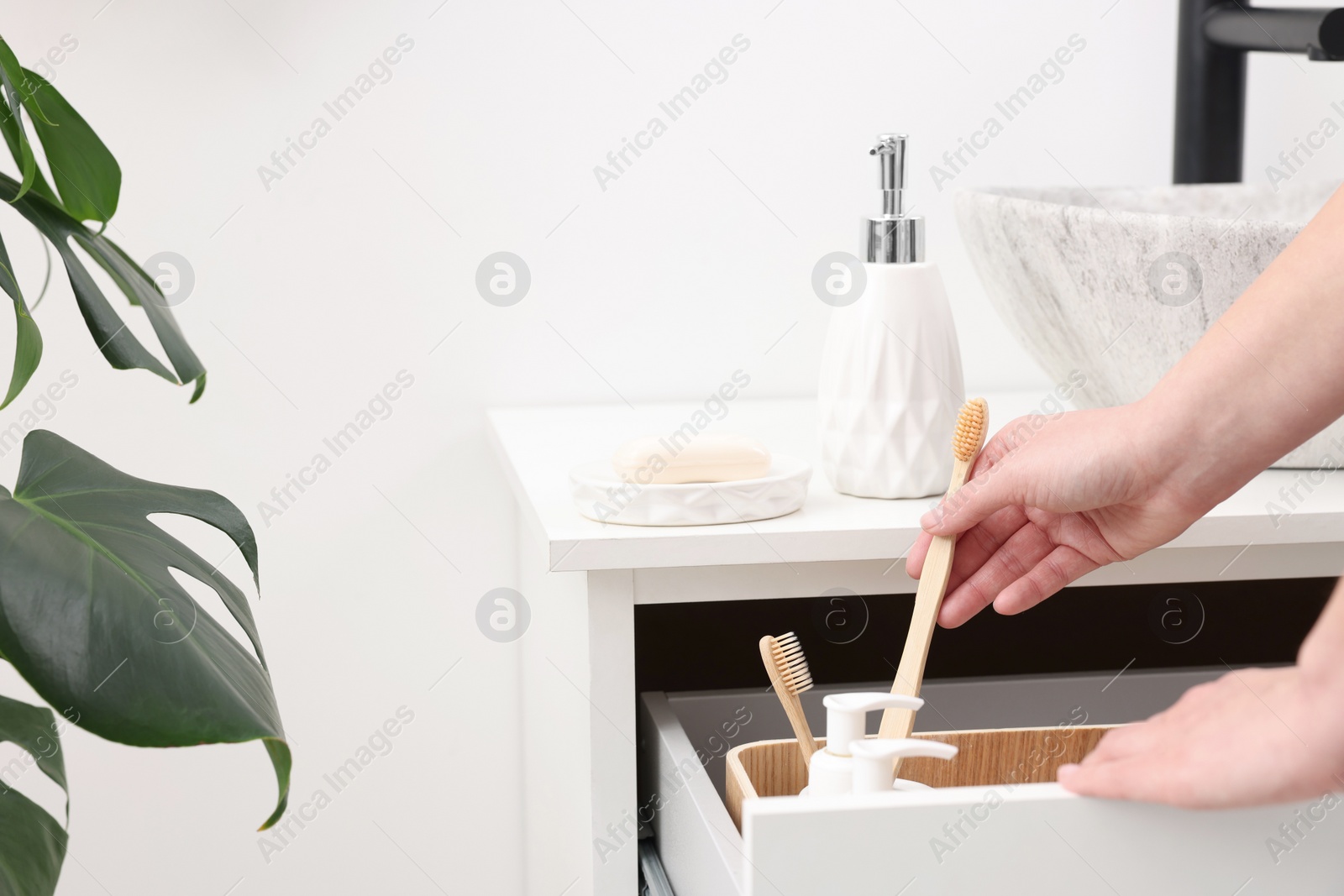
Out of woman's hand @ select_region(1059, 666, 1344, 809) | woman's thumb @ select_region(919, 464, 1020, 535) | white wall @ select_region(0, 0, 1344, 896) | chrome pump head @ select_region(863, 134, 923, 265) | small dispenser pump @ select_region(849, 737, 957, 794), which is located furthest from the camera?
white wall @ select_region(0, 0, 1344, 896)

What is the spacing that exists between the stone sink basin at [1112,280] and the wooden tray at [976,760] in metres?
0.20

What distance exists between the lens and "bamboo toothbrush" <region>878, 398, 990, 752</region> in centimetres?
53

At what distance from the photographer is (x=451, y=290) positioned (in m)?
0.93

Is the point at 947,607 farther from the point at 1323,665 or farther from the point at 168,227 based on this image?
the point at 168,227

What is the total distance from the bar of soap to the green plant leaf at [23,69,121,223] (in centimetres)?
29

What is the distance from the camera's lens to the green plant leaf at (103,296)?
1.78 feet

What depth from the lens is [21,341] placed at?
0.54m

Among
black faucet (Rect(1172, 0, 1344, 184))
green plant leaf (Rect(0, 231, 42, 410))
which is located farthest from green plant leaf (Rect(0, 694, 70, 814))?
black faucet (Rect(1172, 0, 1344, 184))

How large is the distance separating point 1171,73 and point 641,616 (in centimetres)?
61

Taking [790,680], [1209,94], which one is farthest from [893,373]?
[1209,94]

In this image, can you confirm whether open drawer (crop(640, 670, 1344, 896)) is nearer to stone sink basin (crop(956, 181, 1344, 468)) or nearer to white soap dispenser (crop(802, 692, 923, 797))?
white soap dispenser (crop(802, 692, 923, 797))

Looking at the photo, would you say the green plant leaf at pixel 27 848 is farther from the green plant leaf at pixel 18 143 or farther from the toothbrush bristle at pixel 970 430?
the toothbrush bristle at pixel 970 430

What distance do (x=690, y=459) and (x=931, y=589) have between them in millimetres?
130

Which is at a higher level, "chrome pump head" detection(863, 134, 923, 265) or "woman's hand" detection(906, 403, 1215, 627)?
"chrome pump head" detection(863, 134, 923, 265)
